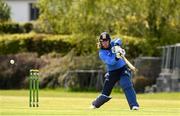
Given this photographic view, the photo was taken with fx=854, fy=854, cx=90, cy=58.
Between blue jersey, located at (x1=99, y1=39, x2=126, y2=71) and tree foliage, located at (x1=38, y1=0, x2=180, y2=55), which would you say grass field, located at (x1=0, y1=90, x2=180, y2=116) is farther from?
tree foliage, located at (x1=38, y1=0, x2=180, y2=55)

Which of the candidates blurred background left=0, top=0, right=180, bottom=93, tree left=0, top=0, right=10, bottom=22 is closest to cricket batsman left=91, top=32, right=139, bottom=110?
blurred background left=0, top=0, right=180, bottom=93

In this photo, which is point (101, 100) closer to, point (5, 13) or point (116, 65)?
point (116, 65)

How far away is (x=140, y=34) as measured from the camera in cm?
5128

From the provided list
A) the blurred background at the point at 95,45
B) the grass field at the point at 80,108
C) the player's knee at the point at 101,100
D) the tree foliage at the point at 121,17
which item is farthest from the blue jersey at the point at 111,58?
the tree foliage at the point at 121,17

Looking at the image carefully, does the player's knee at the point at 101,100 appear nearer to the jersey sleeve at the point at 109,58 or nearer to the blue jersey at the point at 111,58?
the blue jersey at the point at 111,58

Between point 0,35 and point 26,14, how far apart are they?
14653 millimetres

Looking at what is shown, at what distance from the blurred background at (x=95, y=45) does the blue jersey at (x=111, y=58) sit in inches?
1021

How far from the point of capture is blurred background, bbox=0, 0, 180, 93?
4853cm

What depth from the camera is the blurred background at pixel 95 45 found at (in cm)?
4853

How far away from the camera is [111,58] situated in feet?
66.3

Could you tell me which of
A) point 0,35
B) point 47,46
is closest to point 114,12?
point 47,46

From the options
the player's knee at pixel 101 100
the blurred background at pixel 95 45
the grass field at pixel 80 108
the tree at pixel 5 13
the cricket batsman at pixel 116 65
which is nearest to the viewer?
the grass field at pixel 80 108

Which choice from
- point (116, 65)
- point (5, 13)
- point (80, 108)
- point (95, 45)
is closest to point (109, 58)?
point (116, 65)

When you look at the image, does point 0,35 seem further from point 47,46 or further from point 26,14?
point 26,14
